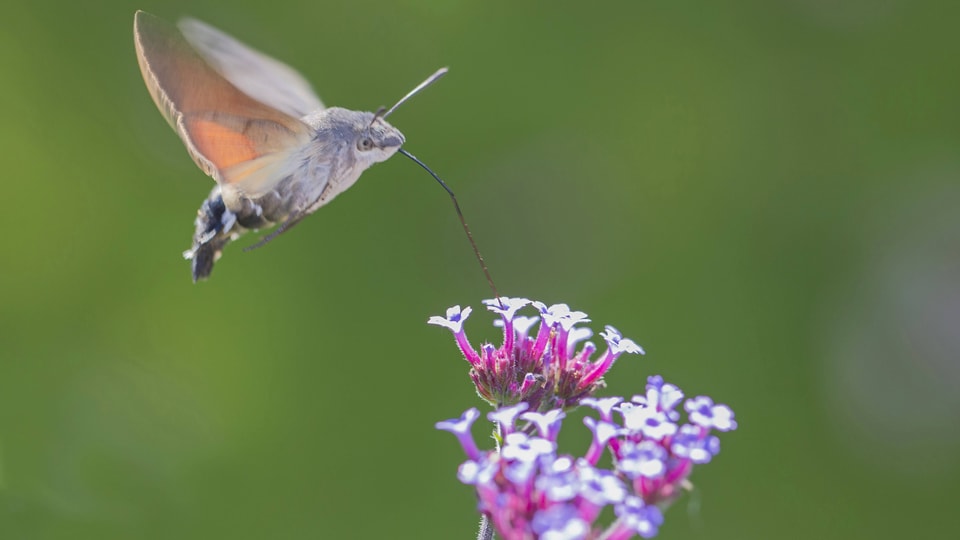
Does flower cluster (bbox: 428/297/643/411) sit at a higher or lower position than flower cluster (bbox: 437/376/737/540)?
higher

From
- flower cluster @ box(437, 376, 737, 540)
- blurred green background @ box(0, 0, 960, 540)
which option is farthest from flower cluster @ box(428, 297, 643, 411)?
blurred green background @ box(0, 0, 960, 540)

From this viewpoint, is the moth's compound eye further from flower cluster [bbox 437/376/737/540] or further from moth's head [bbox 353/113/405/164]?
flower cluster [bbox 437/376/737/540]

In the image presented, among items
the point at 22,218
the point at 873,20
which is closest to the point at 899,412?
the point at 873,20

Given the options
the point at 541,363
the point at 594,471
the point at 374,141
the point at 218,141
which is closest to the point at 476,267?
the point at 374,141

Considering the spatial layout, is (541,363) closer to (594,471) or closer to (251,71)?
(594,471)

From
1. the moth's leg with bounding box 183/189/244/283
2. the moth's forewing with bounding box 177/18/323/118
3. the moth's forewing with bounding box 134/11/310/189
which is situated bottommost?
the moth's leg with bounding box 183/189/244/283

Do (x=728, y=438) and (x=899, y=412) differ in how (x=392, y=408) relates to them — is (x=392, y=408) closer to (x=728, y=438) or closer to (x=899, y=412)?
(x=728, y=438)
